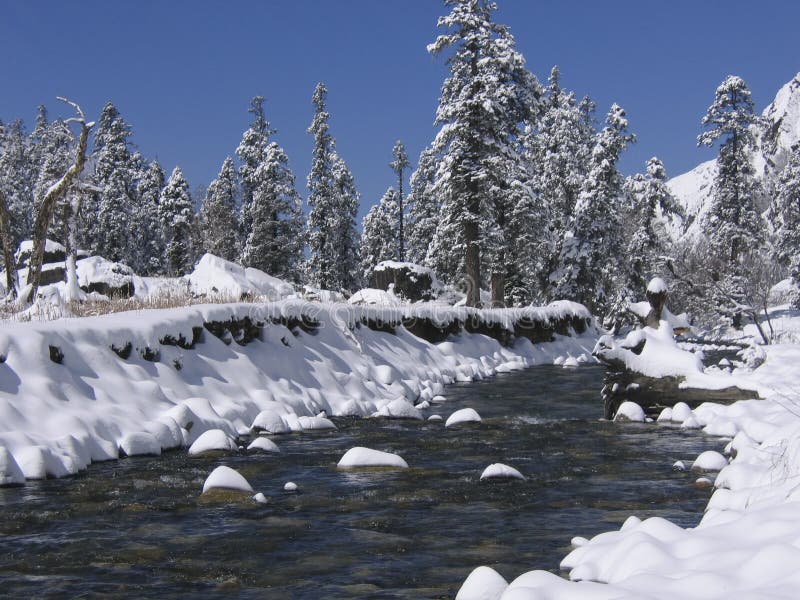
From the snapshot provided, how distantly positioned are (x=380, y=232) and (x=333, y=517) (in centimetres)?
5050

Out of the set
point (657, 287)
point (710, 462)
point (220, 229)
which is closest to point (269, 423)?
point (710, 462)

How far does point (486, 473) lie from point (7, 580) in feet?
15.3

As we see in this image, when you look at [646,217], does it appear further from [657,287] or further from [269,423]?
[269,423]

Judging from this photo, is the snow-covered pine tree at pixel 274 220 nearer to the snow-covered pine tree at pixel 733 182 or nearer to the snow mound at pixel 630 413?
the snow-covered pine tree at pixel 733 182

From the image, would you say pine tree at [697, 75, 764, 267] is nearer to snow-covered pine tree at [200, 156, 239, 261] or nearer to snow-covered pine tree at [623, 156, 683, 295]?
snow-covered pine tree at [623, 156, 683, 295]

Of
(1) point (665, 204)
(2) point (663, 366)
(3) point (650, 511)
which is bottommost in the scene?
(3) point (650, 511)

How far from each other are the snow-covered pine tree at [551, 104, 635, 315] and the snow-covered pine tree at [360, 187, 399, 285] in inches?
871

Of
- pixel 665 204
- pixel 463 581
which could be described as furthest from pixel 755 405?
pixel 665 204

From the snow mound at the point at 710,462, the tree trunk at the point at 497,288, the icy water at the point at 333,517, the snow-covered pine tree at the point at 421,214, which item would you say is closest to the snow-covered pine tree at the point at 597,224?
the tree trunk at the point at 497,288

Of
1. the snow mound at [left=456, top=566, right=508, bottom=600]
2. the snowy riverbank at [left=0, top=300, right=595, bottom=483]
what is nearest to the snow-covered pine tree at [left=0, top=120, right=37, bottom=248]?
the snowy riverbank at [left=0, top=300, right=595, bottom=483]

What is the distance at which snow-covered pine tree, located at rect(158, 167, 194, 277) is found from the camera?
1944 inches

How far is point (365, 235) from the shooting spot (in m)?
57.2

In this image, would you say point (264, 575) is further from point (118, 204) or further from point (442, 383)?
point (118, 204)

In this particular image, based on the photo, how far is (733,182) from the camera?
35.6m
